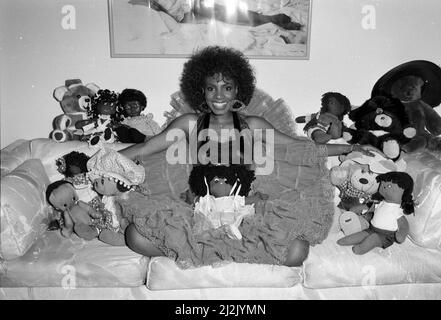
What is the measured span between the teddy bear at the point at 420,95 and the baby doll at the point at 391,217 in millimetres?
445

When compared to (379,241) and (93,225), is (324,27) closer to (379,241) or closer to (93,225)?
(379,241)

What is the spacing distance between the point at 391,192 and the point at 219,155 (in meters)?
0.71

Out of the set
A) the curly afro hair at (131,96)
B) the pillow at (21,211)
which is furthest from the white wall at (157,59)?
the pillow at (21,211)

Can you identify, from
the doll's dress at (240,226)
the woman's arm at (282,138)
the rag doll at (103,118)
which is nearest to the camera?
the doll's dress at (240,226)

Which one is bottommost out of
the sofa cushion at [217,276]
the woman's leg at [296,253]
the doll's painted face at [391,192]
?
the sofa cushion at [217,276]

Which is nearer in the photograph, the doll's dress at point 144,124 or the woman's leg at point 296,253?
the woman's leg at point 296,253

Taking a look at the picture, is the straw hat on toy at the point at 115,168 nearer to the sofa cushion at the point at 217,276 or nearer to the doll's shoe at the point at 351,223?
the sofa cushion at the point at 217,276

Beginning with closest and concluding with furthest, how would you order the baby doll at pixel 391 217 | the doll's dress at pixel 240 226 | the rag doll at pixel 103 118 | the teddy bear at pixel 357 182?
the doll's dress at pixel 240 226 < the baby doll at pixel 391 217 < the teddy bear at pixel 357 182 < the rag doll at pixel 103 118

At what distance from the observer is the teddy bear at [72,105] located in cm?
190

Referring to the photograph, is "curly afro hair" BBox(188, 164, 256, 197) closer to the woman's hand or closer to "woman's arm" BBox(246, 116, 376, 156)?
"woman's arm" BBox(246, 116, 376, 156)

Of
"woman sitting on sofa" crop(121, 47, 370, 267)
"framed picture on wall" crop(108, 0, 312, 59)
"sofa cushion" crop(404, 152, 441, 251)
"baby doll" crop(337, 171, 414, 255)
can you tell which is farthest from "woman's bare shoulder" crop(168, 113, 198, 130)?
"sofa cushion" crop(404, 152, 441, 251)

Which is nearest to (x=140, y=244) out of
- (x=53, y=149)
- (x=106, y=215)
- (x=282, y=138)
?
(x=106, y=215)
